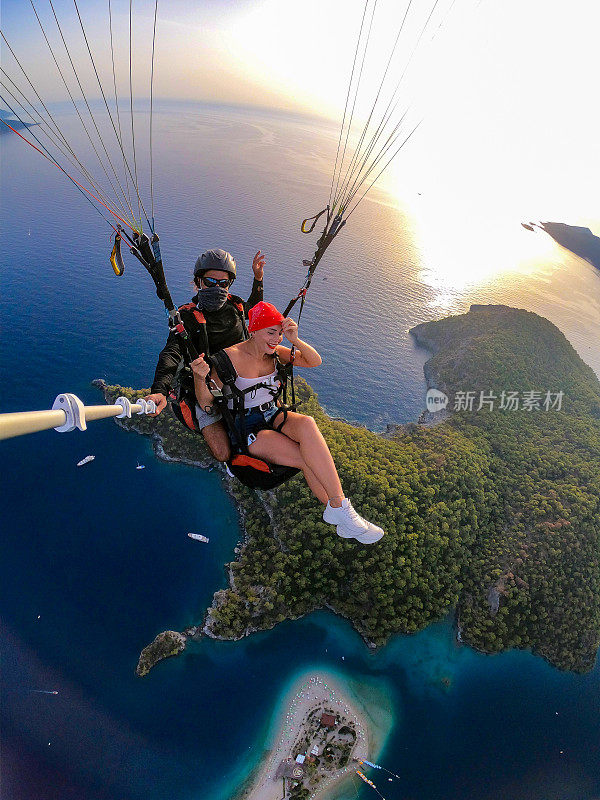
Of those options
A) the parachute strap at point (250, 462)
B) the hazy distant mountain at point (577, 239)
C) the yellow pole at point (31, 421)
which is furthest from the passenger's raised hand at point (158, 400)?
the hazy distant mountain at point (577, 239)

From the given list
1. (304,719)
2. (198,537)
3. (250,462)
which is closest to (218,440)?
(250,462)

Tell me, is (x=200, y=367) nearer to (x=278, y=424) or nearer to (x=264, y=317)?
(x=264, y=317)

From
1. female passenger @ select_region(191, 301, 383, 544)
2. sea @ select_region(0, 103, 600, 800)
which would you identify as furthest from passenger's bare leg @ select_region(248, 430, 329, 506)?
sea @ select_region(0, 103, 600, 800)

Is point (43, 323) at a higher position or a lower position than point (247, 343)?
lower

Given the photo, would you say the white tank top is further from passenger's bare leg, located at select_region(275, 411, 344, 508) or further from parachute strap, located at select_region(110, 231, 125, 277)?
parachute strap, located at select_region(110, 231, 125, 277)

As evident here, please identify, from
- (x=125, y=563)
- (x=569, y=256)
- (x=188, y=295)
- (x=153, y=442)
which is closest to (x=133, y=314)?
(x=188, y=295)

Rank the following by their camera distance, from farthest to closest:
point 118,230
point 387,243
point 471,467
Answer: point 387,243
point 471,467
point 118,230

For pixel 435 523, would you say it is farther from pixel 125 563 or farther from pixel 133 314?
pixel 133 314
